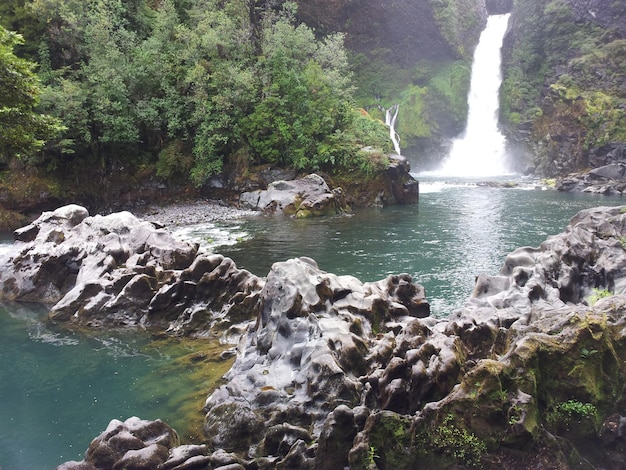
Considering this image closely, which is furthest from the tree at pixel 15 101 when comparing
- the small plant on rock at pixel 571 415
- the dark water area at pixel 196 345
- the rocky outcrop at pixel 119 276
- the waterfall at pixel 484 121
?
the waterfall at pixel 484 121

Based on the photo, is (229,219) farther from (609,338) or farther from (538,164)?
(538,164)

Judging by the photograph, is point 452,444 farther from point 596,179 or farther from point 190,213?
point 596,179

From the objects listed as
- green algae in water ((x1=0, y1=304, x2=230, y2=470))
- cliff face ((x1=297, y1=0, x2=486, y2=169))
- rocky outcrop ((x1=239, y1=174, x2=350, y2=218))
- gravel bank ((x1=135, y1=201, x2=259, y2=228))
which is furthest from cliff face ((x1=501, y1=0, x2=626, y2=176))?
green algae in water ((x1=0, y1=304, x2=230, y2=470))

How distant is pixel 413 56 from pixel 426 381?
7137 cm

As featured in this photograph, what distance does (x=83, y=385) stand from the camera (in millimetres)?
11078

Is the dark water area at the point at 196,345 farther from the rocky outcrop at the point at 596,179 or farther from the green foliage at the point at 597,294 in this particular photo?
the rocky outcrop at the point at 596,179

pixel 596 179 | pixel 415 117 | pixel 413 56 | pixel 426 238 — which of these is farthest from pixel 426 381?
pixel 413 56

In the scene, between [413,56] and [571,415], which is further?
[413,56]

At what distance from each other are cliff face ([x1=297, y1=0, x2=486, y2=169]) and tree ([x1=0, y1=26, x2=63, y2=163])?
53477mm

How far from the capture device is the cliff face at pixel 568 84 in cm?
4694

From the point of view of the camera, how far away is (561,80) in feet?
174

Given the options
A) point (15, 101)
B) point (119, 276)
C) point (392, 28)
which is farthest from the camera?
point (392, 28)

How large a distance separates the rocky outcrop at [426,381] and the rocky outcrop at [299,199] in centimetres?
1999

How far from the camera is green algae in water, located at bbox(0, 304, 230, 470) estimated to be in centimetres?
Result: 892
